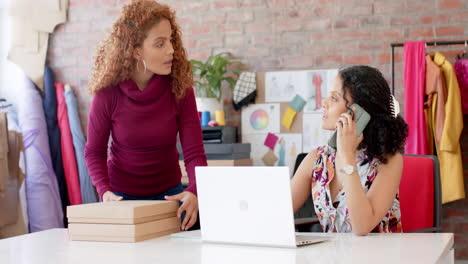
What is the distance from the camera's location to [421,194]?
232 cm

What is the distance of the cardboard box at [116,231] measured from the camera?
5.55 feet

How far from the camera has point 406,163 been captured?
2.37 metres

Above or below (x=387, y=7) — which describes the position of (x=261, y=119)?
below

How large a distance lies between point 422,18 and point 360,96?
2288mm

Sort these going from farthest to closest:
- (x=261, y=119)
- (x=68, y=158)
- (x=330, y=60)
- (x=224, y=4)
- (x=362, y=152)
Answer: (x=68, y=158) < (x=224, y=4) < (x=261, y=119) < (x=330, y=60) < (x=362, y=152)

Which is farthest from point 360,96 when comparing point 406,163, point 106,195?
point 106,195

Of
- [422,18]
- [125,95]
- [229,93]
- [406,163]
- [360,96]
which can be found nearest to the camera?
[360,96]

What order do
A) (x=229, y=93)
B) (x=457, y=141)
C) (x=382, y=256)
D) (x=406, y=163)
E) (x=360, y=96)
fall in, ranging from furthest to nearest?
(x=229, y=93) → (x=457, y=141) → (x=406, y=163) → (x=360, y=96) → (x=382, y=256)

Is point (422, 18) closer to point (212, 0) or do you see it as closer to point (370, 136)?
point (212, 0)

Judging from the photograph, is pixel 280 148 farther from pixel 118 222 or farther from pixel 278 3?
pixel 118 222

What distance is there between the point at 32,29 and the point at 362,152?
11.3 ft

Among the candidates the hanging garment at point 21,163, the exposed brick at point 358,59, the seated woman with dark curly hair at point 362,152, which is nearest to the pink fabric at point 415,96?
the exposed brick at point 358,59

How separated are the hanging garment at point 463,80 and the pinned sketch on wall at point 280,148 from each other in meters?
1.08

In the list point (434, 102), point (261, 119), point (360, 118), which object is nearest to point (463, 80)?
point (434, 102)
